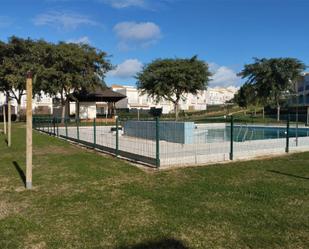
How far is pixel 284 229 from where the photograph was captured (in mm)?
4445

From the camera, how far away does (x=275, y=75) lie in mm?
37562

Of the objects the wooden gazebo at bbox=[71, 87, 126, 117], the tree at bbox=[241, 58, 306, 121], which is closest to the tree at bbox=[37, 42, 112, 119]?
the wooden gazebo at bbox=[71, 87, 126, 117]

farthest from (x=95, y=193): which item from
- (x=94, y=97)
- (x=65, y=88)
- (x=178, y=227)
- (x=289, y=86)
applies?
(x=94, y=97)

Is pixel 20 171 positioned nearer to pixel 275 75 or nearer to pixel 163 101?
pixel 275 75

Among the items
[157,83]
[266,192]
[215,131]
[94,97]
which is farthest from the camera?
[94,97]

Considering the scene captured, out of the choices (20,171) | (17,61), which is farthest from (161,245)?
(17,61)

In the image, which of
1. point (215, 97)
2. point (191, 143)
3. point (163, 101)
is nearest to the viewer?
point (191, 143)

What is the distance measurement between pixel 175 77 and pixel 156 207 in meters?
35.5

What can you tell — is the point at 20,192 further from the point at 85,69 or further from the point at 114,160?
the point at 85,69

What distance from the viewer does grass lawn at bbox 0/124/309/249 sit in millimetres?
4160

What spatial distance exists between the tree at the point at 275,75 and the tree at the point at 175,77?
6.09 m

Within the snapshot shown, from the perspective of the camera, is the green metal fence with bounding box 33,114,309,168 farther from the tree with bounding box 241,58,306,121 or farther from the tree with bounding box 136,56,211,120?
the tree with bounding box 136,56,211,120

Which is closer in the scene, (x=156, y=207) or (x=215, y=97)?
(x=156, y=207)

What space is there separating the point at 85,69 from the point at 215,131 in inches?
1139
